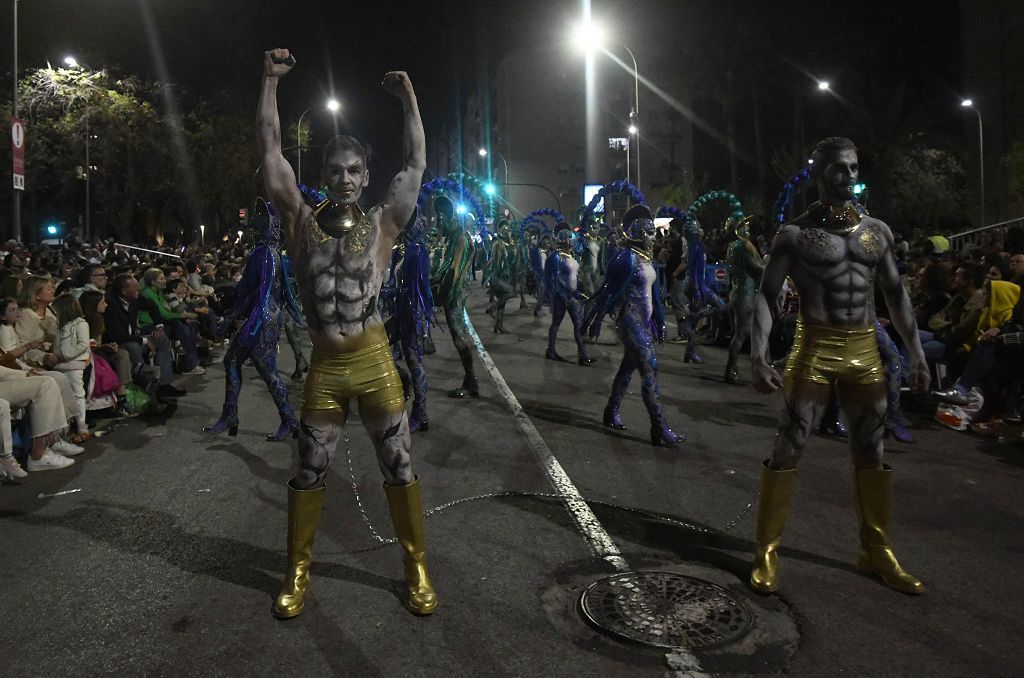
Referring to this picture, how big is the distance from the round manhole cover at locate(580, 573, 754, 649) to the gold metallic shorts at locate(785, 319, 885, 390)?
4.06 feet

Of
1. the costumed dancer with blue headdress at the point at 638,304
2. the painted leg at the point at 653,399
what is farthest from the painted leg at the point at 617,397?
the painted leg at the point at 653,399

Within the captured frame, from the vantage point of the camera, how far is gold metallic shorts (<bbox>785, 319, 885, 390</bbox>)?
4613 mm

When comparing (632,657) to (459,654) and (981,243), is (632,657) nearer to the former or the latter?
(459,654)

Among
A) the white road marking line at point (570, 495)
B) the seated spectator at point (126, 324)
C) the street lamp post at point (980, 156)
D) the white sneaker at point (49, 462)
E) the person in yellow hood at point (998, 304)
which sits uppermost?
the street lamp post at point (980, 156)

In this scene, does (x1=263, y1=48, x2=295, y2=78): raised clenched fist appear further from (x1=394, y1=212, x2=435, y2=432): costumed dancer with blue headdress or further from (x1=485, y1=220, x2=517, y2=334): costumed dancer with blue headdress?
(x1=485, y1=220, x2=517, y2=334): costumed dancer with blue headdress

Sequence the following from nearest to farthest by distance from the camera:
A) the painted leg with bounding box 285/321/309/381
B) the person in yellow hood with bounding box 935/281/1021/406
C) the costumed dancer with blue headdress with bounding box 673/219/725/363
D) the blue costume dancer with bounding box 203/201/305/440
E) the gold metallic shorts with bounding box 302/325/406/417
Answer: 1. the gold metallic shorts with bounding box 302/325/406/417
2. the blue costume dancer with bounding box 203/201/305/440
3. the person in yellow hood with bounding box 935/281/1021/406
4. the painted leg with bounding box 285/321/309/381
5. the costumed dancer with blue headdress with bounding box 673/219/725/363

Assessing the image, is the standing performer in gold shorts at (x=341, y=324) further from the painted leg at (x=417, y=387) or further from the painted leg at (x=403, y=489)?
the painted leg at (x=417, y=387)

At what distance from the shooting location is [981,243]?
59.1ft

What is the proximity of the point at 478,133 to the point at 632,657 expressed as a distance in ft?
366

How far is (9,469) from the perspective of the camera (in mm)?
7059

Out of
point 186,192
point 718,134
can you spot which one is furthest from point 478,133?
point 186,192

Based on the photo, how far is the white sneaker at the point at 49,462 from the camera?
7.41 meters

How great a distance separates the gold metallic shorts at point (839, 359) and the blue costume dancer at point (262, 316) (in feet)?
15.8

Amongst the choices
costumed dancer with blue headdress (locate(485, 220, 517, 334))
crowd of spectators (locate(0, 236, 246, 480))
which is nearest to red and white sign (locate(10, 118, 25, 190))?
crowd of spectators (locate(0, 236, 246, 480))
